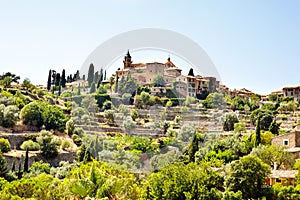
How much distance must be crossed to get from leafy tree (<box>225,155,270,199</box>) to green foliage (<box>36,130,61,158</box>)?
17436mm

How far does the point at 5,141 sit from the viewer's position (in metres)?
27.3

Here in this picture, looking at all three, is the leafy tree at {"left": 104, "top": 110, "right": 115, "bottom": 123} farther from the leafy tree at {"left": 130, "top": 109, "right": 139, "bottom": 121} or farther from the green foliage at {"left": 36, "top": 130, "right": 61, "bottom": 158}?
the green foliage at {"left": 36, "top": 130, "right": 61, "bottom": 158}

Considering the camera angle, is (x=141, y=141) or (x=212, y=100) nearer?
(x=141, y=141)

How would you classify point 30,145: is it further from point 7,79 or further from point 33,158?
point 7,79

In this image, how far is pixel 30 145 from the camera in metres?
28.5

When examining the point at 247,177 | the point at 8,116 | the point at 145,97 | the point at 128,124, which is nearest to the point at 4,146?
the point at 8,116

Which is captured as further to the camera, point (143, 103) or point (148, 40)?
point (143, 103)

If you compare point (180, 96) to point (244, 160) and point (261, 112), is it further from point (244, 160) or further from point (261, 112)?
point (244, 160)

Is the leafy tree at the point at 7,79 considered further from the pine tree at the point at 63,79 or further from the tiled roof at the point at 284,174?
the tiled roof at the point at 284,174

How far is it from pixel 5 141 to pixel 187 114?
13.3m

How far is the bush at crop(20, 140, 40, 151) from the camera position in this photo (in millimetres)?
28342

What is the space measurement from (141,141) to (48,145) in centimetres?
1291

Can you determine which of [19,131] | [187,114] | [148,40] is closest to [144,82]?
[187,114]

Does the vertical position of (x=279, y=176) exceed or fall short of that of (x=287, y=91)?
it falls short
